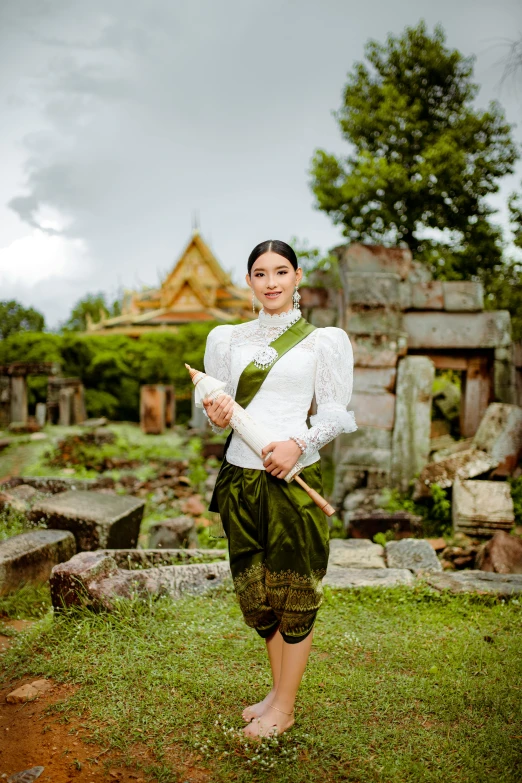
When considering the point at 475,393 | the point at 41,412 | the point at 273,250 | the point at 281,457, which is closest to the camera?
the point at 281,457

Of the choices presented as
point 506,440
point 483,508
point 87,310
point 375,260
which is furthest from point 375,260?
point 87,310

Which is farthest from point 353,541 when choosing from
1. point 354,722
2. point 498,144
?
point 498,144

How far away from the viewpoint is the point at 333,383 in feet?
7.47

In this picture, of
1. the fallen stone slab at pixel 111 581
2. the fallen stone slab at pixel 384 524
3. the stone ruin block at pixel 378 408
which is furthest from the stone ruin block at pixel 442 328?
the fallen stone slab at pixel 111 581

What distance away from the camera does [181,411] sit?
49.0ft

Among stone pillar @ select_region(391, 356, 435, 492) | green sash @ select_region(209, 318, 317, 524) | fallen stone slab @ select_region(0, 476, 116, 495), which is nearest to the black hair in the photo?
green sash @ select_region(209, 318, 317, 524)

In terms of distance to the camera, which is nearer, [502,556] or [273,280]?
[273,280]

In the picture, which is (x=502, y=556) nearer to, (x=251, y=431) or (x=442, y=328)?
(x=442, y=328)

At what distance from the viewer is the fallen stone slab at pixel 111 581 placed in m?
3.25

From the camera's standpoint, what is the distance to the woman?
2217mm

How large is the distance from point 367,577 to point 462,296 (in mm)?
3817

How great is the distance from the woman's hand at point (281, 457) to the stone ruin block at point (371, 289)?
14.3 ft

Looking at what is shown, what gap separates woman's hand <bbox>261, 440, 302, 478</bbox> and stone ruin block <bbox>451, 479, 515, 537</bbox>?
11.7 ft

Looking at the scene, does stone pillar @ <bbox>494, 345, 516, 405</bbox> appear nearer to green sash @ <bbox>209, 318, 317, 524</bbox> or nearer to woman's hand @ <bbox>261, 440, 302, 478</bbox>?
green sash @ <bbox>209, 318, 317, 524</bbox>
